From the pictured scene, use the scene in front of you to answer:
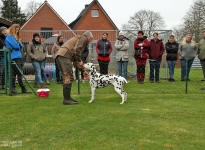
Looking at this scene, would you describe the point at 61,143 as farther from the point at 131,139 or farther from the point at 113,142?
the point at 131,139

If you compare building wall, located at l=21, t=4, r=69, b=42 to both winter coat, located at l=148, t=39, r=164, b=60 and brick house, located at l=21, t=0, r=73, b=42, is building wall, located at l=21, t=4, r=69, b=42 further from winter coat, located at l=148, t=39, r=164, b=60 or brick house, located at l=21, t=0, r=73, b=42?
winter coat, located at l=148, t=39, r=164, b=60

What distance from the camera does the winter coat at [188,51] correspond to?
11.9 meters

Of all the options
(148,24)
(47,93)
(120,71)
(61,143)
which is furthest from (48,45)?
(148,24)

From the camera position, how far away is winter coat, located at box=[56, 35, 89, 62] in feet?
21.8

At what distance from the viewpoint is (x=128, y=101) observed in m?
7.32

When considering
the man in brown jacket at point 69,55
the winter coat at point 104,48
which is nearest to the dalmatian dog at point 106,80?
the man in brown jacket at point 69,55

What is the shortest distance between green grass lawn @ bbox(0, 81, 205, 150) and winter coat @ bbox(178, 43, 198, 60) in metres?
4.71

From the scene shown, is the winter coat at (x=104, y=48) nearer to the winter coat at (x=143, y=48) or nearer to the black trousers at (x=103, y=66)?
the black trousers at (x=103, y=66)

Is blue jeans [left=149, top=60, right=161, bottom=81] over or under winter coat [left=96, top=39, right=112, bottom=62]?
under

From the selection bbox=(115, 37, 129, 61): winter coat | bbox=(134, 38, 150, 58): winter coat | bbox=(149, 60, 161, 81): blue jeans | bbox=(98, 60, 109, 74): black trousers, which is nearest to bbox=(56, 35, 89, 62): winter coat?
bbox=(98, 60, 109, 74): black trousers

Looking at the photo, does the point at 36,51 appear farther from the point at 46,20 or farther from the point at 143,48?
the point at 46,20

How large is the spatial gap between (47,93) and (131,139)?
404cm

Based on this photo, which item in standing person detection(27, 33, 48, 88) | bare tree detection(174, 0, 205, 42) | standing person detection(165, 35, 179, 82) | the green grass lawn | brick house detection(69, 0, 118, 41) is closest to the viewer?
the green grass lawn

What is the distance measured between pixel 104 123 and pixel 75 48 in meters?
2.29
